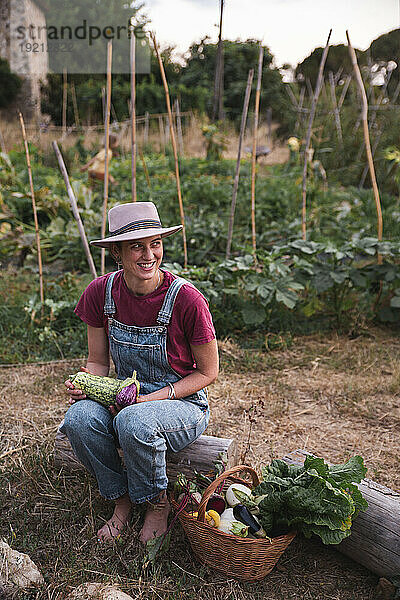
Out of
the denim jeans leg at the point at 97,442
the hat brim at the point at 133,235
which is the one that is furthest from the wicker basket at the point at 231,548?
the hat brim at the point at 133,235

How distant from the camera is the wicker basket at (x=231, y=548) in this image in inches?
71.2

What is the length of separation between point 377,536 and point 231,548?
1.76 ft

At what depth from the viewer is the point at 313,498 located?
184 centimetres

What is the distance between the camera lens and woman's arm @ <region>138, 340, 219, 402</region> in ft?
6.87

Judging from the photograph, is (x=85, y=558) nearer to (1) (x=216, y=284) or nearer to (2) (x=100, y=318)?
(2) (x=100, y=318)

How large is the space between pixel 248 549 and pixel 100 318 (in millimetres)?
1067

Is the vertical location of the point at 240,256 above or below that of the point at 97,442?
above

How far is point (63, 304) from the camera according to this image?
3.99 m

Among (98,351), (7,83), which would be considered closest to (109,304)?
(98,351)

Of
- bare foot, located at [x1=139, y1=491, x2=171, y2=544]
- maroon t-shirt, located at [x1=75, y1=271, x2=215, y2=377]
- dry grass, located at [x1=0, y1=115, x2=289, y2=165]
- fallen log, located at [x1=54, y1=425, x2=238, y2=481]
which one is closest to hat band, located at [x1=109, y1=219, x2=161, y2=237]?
maroon t-shirt, located at [x1=75, y1=271, x2=215, y2=377]

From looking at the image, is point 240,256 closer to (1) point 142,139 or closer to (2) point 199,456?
(2) point 199,456

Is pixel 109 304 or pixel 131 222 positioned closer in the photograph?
pixel 131 222

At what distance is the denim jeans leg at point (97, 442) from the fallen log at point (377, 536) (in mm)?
900

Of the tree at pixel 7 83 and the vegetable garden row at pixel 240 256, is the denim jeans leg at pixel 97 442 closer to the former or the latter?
the vegetable garden row at pixel 240 256
